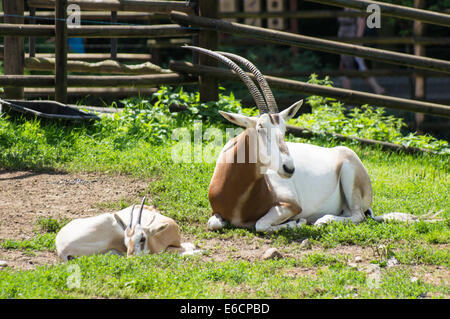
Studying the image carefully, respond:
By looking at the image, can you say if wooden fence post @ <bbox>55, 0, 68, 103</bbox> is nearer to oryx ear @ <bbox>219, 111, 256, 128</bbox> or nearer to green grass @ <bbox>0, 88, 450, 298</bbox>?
green grass @ <bbox>0, 88, 450, 298</bbox>

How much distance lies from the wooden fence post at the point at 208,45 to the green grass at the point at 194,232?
1.03 feet

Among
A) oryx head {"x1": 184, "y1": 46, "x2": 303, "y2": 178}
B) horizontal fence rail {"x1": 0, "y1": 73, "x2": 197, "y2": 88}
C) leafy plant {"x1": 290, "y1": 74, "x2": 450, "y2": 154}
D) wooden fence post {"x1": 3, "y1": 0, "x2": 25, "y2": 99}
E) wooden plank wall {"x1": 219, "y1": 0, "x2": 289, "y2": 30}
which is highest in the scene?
wooden plank wall {"x1": 219, "y1": 0, "x2": 289, "y2": 30}

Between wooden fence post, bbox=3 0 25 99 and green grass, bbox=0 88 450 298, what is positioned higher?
wooden fence post, bbox=3 0 25 99

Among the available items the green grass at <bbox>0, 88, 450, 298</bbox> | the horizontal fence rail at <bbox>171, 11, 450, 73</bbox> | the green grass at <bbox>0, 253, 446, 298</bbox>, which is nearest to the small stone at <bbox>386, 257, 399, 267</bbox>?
the green grass at <bbox>0, 88, 450, 298</bbox>

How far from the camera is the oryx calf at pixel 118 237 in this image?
5254mm

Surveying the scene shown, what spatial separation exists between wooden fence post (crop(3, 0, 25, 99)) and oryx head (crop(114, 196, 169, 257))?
489cm

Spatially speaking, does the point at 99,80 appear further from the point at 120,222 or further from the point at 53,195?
the point at 120,222

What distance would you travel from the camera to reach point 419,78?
12.3m

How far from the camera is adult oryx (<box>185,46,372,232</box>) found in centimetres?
596

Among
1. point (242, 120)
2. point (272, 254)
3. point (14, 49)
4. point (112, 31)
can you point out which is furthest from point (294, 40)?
point (272, 254)

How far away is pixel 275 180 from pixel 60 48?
405 centimetres

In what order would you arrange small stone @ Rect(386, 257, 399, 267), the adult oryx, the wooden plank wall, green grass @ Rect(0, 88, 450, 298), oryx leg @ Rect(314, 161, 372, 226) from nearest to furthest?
green grass @ Rect(0, 88, 450, 298)
small stone @ Rect(386, 257, 399, 267)
the adult oryx
oryx leg @ Rect(314, 161, 372, 226)
the wooden plank wall
